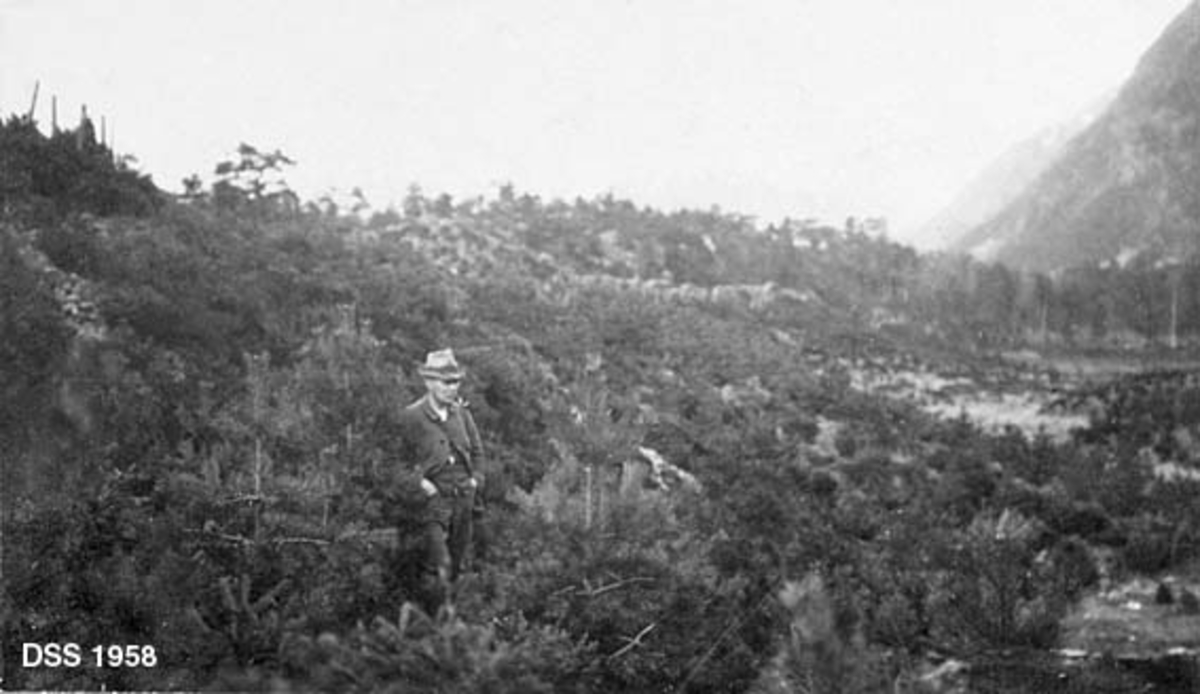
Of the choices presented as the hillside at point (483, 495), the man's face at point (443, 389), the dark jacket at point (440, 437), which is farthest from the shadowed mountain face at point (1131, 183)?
the man's face at point (443, 389)

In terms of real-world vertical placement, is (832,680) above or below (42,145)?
below

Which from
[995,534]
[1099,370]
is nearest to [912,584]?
[995,534]

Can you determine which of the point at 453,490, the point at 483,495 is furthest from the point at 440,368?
the point at 483,495

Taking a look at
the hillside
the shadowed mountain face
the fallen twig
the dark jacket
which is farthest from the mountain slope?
the fallen twig

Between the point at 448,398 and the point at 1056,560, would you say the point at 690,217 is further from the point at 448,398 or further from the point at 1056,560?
the point at 448,398

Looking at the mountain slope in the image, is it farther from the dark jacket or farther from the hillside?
the dark jacket

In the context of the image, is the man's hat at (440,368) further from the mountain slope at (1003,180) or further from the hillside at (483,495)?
the mountain slope at (1003,180)
